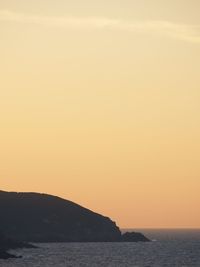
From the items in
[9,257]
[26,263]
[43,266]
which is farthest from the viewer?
[9,257]

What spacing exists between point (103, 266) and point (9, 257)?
101 feet

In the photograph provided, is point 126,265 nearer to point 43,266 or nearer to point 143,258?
point 43,266

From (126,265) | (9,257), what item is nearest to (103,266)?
(126,265)

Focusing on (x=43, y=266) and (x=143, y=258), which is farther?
(x=143, y=258)

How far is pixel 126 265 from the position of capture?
497 feet

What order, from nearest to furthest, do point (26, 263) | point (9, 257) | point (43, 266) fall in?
point (43, 266) → point (26, 263) → point (9, 257)

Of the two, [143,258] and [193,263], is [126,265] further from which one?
[143,258]

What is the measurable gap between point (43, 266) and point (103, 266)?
1045 cm

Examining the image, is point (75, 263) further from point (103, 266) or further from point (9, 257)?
point (9, 257)

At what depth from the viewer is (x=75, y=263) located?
156 m

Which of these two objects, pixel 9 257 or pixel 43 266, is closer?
pixel 43 266

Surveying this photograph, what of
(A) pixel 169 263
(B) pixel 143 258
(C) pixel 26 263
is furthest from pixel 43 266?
(B) pixel 143 258

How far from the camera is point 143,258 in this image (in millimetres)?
180125

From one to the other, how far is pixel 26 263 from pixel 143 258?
112 feet
